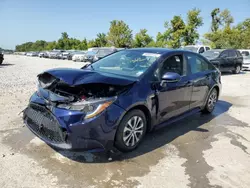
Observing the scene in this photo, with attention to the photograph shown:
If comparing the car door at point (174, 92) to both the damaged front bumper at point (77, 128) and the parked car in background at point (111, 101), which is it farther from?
the damaged front bumper at point (77, 128)

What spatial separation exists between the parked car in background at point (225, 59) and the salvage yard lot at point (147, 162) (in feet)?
33.1

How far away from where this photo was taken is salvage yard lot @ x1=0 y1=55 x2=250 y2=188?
299 cm

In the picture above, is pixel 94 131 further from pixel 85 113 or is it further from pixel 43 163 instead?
pixel 43 163

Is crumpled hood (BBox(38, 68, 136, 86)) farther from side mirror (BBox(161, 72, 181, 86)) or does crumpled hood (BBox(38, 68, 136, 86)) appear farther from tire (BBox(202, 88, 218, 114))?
tire (BBox(202, 88, 218, 114))

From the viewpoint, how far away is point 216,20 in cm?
4534

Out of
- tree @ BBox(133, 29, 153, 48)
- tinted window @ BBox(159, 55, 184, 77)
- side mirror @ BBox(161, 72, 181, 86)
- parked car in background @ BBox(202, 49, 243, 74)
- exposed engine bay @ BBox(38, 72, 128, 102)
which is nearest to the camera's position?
exposed engine bay @ BBox(38, 72, 128, 102)

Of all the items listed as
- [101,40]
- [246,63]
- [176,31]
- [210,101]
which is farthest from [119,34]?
[210,101]

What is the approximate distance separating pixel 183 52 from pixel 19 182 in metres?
3.70

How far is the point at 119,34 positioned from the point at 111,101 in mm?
45147

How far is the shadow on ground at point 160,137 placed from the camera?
11.7 feet

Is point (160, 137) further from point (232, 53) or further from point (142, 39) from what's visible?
point (142, 39)

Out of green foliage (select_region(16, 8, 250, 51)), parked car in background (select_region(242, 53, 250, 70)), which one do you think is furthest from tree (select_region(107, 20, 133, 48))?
parked car in background (select_region(242, 53, 250, 70))

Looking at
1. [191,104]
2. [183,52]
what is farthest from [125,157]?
[183,52]

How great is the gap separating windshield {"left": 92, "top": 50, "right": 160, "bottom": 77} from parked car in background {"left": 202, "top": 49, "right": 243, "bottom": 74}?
10546mm
